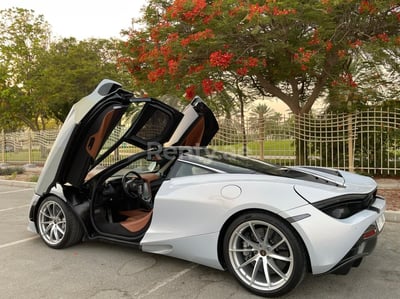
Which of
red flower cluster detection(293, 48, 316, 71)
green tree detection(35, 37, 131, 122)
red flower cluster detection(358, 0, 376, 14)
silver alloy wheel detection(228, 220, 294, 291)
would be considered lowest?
silver alloy wheel detection(228, 220, 294, 291)

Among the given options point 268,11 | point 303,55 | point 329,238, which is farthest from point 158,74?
point 329,238


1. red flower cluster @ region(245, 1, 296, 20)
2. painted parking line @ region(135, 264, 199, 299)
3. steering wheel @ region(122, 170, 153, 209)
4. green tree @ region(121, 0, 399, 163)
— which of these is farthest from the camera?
green tree @ region(121, 0, 399, 163)

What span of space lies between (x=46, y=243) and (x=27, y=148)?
47.9ft

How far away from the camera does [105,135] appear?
13.0 feet

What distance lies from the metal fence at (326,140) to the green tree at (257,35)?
52 cm

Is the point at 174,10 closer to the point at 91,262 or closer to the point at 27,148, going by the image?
the point at 91,262

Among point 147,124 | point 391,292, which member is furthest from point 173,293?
point 147,124

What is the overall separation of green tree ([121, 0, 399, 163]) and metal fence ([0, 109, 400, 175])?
52cm

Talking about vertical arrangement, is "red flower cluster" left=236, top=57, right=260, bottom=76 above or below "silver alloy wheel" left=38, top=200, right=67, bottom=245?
above

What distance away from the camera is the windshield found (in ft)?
11.4

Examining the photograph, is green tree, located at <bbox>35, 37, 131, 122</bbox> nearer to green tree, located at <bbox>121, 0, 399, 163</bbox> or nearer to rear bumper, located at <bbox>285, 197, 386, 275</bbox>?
green tree, located at <bbox>121, 0, 399, 163</bbox>

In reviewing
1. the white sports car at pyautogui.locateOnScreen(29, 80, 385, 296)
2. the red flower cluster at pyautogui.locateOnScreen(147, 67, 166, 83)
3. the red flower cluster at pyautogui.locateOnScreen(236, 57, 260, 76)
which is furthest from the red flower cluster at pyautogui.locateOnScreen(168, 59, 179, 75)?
the white sports car at pyautogui.locateOnScreen(29, 80, 385, 296)

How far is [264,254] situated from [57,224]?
2606mm

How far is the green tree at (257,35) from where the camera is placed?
7.00 meters
